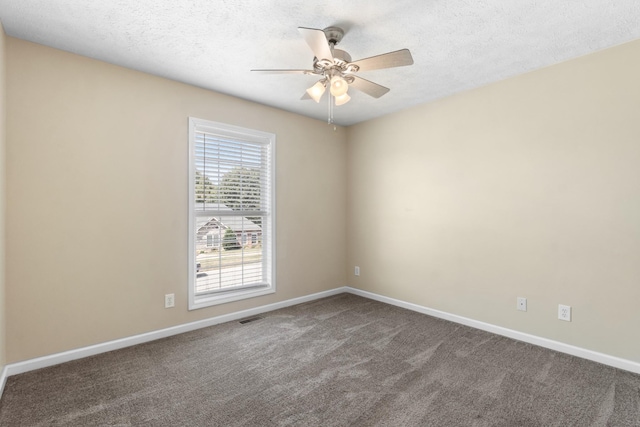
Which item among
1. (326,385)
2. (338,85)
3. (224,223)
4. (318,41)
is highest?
(318,41)

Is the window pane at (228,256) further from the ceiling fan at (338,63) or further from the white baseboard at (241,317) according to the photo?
the ceiling fan at (338,63)

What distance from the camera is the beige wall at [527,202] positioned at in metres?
2.40

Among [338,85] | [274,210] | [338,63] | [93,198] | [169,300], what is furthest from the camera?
[274,210]

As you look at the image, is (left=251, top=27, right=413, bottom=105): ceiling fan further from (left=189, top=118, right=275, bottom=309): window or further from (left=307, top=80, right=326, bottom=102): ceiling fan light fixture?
(left=189, top=118, right=275, bottom=309): window

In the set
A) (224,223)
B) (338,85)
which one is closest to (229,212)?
(224,223)

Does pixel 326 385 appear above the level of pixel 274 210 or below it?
below

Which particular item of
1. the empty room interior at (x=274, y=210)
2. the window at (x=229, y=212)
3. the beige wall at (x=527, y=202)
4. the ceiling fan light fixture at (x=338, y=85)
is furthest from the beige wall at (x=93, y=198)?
the beige wall at (x=527, y=202)

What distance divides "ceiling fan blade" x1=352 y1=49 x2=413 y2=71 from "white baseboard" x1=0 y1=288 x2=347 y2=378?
2812mm

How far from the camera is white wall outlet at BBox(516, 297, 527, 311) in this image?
9.46 ft

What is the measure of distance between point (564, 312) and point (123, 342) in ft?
12.6

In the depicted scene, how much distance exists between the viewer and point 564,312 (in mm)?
2652

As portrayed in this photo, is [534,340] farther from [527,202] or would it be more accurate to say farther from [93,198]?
[93,198]

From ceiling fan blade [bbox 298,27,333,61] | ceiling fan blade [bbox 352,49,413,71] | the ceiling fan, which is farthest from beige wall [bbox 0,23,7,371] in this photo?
ceiling fan blade [bbox 352,49,413,71]

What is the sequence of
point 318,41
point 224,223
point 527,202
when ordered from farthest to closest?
point 224,223, point 527,202, point 318,41
